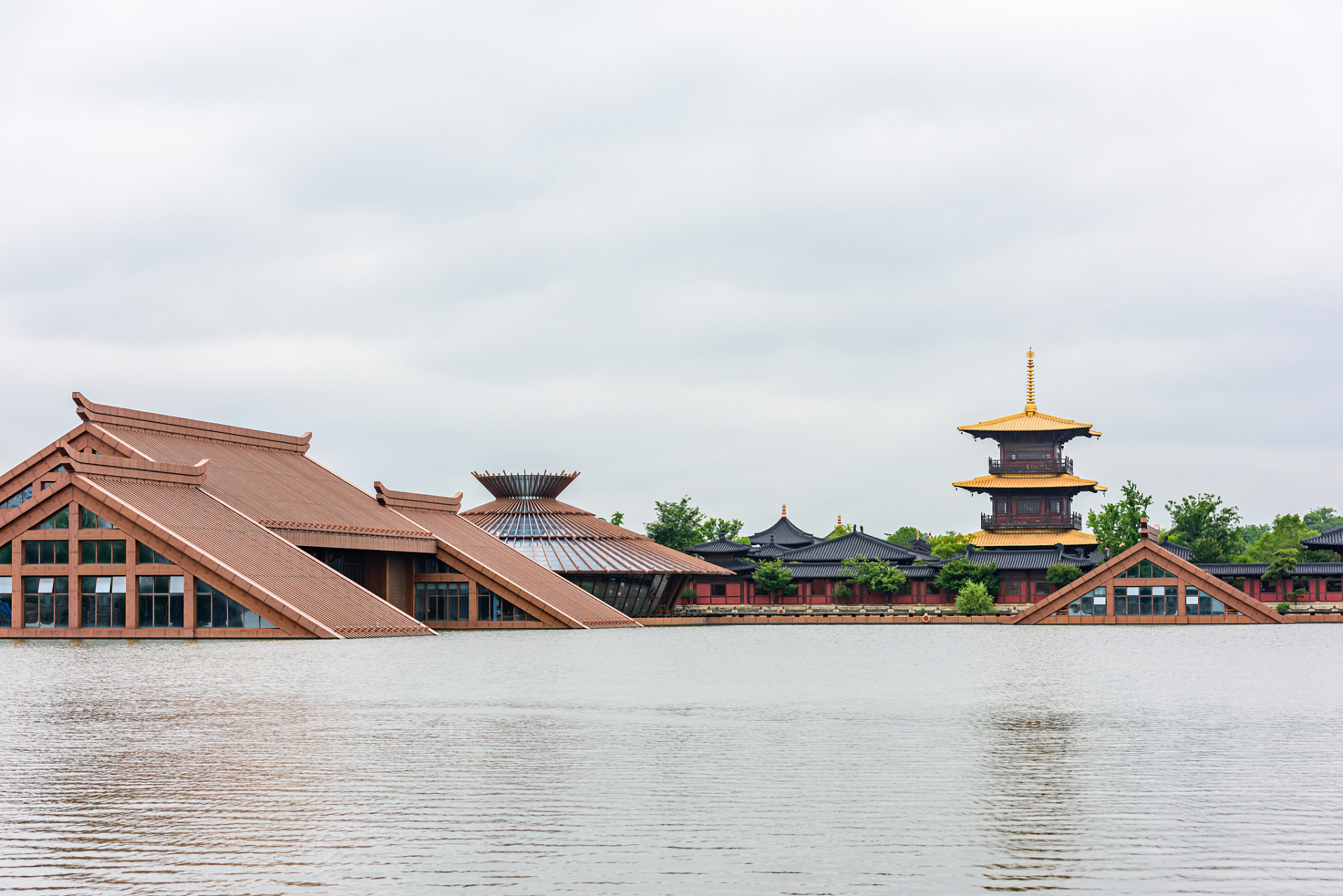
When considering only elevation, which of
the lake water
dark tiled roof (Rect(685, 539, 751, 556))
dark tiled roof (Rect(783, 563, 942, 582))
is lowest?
the lake water

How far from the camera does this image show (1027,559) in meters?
83.8

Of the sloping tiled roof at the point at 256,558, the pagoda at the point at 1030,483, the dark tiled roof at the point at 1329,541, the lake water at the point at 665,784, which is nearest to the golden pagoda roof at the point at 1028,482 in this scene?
the pagoda at the point at 1030,483

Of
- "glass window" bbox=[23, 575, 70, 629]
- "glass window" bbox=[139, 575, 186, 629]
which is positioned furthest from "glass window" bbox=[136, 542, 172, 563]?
"glass window" bbox=[23, 575, 70, 629]

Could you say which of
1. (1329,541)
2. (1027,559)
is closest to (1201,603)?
(1329,541)

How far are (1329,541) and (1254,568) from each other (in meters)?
4.16

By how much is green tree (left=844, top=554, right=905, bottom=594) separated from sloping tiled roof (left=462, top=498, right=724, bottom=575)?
A: 8631 mm

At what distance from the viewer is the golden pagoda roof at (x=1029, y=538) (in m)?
89.4

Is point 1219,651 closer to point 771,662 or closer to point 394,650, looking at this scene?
point 771,662

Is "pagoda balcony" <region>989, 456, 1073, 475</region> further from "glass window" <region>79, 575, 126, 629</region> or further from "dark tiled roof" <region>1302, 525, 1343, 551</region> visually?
"glass window" <region>79, 575, 126, 629</region>

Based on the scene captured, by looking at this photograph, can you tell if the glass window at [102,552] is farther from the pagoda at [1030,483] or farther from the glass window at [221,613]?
the pagoda at [1030,483]

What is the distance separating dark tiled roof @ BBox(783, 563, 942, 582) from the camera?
277 feet

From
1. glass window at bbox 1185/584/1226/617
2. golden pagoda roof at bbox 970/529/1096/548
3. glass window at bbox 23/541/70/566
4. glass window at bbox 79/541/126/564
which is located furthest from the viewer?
golden pagoda roof at bbox 970/529/1096/548

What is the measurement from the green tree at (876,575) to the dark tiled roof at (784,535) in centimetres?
2302

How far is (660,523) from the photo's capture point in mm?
102688
